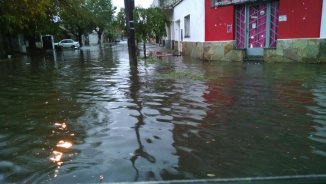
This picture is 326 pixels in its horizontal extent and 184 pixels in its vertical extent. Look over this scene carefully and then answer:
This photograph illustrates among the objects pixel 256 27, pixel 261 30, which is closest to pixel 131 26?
pixel 256 27

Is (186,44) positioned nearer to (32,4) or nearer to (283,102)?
(32,4)

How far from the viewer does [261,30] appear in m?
16.0

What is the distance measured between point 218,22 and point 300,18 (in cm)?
413

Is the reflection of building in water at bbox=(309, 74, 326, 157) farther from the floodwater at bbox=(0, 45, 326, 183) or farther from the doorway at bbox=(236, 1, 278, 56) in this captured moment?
the doorway at bbox=(236, 1, 278, 56)

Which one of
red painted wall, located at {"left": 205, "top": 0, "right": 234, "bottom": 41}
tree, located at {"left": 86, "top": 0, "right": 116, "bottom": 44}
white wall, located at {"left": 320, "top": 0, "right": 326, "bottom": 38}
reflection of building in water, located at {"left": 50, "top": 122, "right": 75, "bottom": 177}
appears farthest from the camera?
tree, located at {"left": 86, "top": 0, "right": 116, "bottom": 44}

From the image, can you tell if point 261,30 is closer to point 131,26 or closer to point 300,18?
point 300,18

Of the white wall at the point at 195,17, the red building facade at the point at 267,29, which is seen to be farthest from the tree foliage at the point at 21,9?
the red building facade at the point at 267,29

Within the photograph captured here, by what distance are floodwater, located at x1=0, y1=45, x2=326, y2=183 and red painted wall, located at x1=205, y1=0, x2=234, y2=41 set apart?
8284mm

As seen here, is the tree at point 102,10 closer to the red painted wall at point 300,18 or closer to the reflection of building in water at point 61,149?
the red painted wall at point 300,18

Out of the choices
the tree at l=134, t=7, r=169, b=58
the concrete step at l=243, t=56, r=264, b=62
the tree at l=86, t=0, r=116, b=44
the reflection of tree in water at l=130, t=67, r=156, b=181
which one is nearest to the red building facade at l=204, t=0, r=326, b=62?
the concrete step at l=243, t=56, r=264, b=62

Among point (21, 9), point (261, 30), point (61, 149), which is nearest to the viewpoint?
point (61, 149)

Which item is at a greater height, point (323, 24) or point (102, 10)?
point (102, 10)

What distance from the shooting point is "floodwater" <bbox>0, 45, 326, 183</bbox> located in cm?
374

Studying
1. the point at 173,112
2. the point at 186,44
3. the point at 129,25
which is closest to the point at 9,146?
the point at 173,112
